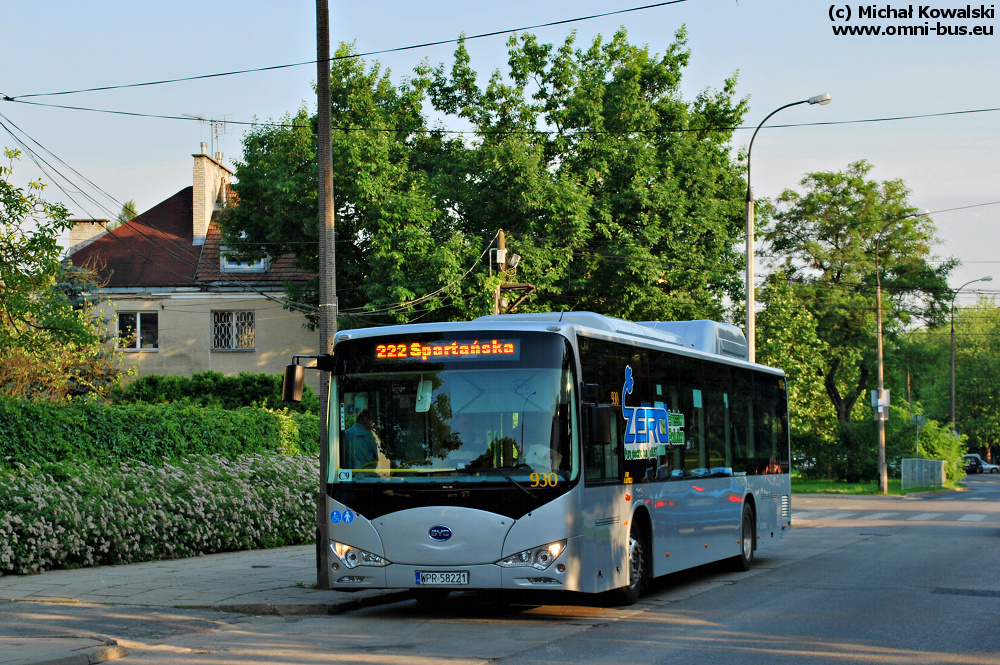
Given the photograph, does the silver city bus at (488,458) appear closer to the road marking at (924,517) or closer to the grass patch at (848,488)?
the road marking at (924,517)

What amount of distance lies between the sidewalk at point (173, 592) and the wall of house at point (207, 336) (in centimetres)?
2713

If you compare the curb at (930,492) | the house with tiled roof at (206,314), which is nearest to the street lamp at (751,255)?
the curb at (930,492)

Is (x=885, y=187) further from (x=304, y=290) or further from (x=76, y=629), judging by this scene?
(x=76, y=629)

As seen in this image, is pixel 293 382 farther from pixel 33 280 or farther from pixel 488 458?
pixel 33 280

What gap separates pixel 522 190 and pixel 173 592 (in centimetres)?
2328

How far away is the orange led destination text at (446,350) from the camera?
1031cm

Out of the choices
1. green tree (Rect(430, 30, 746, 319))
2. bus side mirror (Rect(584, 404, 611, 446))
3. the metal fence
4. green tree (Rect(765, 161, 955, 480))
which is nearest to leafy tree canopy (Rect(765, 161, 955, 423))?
green tree (Rect(765, 161, 955, 480))

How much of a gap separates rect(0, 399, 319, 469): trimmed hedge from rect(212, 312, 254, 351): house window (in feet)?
65.0

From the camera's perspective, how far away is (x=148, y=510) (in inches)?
593

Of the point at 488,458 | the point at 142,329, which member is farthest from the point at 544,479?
the point at 142,329

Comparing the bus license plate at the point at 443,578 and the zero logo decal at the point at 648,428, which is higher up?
the zero logo decal at the point at 648,428

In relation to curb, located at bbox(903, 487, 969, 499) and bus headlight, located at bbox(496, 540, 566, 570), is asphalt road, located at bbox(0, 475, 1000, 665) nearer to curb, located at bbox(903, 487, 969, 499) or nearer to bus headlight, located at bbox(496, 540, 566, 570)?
bus headlight, located at bbox(496, 540, 566, 570)

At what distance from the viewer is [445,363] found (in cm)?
1043

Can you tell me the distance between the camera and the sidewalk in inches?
348
